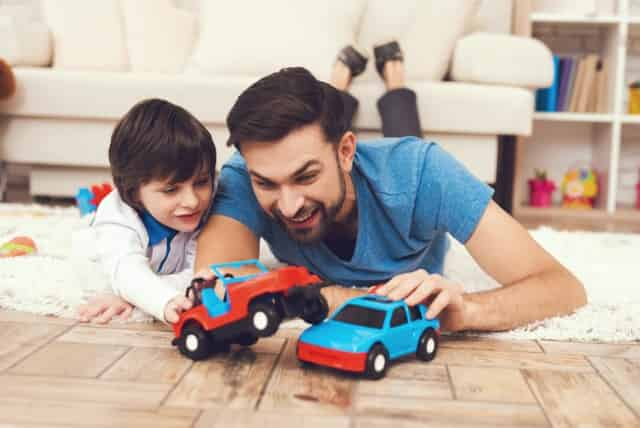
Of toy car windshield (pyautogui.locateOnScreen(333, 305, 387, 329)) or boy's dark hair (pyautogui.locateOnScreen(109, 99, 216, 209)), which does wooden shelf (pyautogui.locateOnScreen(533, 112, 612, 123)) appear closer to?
boy's dark hair (pyautogui.locateOnScreen(109, 99, 216, 209))

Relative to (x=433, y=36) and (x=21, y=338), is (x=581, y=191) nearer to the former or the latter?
(x=433, y=36)

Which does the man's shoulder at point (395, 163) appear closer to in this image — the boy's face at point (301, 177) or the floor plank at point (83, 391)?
the boy's face at point (301, 177)

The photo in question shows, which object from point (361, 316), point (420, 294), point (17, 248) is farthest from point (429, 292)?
point (17, 248)

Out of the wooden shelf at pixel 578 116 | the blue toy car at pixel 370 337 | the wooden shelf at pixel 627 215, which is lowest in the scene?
the wooden shelf at pixel 627 215

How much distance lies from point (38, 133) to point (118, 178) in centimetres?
159

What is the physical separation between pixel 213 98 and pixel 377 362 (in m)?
1.86

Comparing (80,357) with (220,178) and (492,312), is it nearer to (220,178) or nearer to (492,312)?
(220,178)

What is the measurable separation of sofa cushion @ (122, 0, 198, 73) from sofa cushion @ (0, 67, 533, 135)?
12.3 inches

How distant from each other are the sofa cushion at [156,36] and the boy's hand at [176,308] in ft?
6.95

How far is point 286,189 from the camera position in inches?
47.0

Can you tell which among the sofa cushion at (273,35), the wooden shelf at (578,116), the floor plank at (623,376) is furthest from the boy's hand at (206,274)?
the wooden shelf at (578,116)

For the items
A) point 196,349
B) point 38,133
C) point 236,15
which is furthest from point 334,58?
point 196,349

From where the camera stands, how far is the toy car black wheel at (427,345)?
1.09 m

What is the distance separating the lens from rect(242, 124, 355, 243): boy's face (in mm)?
1174
